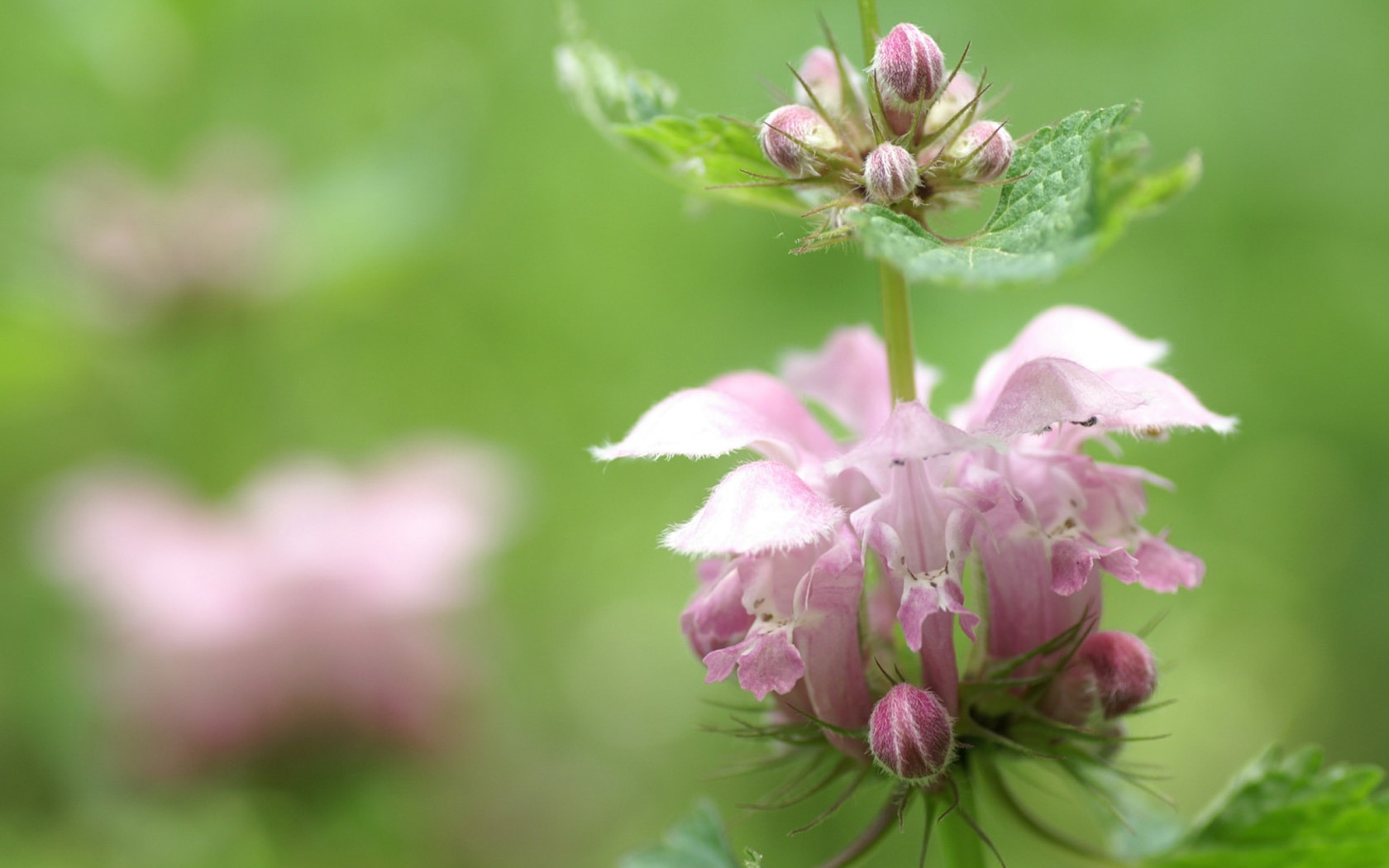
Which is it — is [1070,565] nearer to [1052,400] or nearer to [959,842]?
[1052,400]

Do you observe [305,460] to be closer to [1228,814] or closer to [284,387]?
[284,387]

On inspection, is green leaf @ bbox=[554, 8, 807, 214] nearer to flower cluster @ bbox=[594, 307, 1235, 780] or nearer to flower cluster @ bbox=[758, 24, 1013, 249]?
flower cluster @ bbox=[758, 24, 1013, 249]

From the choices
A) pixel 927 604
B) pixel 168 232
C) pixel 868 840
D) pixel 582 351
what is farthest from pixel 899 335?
pixel 582 351

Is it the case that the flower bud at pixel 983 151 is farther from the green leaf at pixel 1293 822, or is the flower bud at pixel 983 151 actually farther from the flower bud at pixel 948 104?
the green leaf at pixel 1293 822

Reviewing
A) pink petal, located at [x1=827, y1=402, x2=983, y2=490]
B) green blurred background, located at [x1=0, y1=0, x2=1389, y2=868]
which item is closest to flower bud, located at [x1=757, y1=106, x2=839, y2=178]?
pink petal, located at [x1=827, y1=402, x2=983, y2=490]

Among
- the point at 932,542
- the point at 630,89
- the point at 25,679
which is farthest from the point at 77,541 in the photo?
the point at 932,542

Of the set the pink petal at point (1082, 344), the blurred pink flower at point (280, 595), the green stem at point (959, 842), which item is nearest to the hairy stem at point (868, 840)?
the green stem at point (959, 842)
